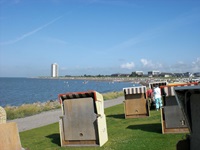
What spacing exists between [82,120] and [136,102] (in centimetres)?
657

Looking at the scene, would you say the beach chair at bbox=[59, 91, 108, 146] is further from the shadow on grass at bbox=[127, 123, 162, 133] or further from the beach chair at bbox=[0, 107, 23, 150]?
the beach chair at bbox=[0, 107, 23, 150]

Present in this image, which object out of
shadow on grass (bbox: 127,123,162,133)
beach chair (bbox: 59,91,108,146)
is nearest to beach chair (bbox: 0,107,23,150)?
beach chair (bbox: 59,91,108,146)

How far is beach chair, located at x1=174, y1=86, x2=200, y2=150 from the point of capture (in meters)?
4.52

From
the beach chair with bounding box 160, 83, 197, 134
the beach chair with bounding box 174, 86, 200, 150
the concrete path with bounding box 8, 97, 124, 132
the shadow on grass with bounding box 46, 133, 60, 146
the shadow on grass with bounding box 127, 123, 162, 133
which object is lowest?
the concrete path with bounding box 8, 97, 124, 132

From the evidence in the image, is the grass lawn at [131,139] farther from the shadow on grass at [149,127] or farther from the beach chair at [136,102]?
the beach chair at [136,102]

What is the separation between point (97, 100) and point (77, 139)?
5.07 ft

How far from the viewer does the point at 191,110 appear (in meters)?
4.67

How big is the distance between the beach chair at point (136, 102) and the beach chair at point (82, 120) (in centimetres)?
580

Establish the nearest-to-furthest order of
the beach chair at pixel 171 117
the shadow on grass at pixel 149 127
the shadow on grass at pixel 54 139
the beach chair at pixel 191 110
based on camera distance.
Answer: the beach chair at pixel 191 110, the beach chair at pixel 171 117, the shadow on grass at pixel 54 139, the shadow on grass at pixel 149 127

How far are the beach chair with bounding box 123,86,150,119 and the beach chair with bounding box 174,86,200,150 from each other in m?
11.5

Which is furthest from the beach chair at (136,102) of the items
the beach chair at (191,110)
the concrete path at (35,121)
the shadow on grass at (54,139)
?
the beach chair at (191,110)

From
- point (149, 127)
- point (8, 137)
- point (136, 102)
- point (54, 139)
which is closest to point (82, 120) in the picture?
point (54, 139)

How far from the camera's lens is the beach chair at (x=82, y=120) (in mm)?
10422

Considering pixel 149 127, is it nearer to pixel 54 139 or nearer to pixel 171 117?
pixel 171 117
